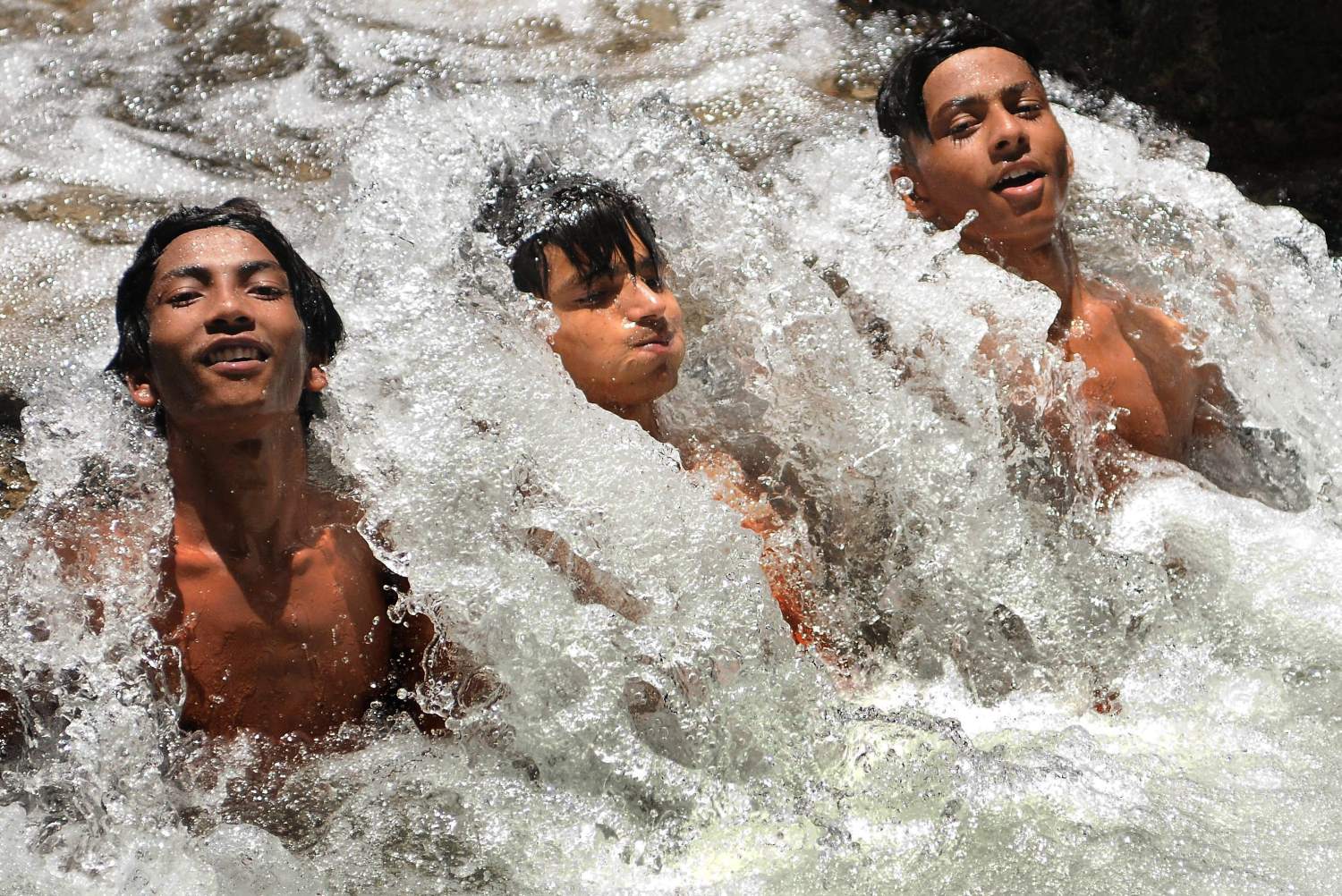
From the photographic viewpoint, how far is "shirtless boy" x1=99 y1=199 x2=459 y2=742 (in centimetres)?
223

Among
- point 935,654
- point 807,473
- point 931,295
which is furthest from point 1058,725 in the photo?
point 931,295

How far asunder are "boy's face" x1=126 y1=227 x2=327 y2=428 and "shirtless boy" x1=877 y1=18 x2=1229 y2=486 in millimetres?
1422

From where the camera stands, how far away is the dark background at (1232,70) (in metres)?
4.05

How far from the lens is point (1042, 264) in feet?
10.2

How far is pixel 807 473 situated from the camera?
3.01m

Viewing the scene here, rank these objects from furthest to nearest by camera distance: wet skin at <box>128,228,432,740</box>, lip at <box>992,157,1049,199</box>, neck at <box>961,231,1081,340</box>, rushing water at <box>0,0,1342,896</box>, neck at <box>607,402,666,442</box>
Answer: neck at <box>961,231,1081,340</box>
lip at <box>992,157,1049,199</box>
neck at <box>607,402,666,442</box>
wet skin at <box>128,228,432,740</box>
rushing water at <box>0,0,1342,896</box>

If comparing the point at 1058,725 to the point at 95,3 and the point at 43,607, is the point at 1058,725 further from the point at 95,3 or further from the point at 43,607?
the point at 95,3

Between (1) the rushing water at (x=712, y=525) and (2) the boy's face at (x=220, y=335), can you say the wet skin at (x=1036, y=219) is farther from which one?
(2) the boy's face at (x=220, y=335)

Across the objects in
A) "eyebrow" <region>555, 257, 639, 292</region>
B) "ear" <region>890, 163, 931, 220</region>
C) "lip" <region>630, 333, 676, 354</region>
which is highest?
"eyebrow" <region>555, 257, 639, 292</region>

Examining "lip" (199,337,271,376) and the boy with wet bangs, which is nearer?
"lip" (199,337,271,376)

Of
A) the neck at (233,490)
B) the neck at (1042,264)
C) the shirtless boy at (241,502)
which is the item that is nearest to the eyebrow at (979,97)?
the neck at (1042,264)

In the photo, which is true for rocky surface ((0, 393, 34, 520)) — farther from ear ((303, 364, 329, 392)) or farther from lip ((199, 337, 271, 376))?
lip ((199, 337, 271, 376))

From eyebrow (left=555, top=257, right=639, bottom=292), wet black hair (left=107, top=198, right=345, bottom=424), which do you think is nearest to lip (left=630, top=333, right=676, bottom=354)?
eyebrow (left=555, top=257, right=639, bottom=292)

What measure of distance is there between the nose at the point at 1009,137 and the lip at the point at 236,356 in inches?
61.0
